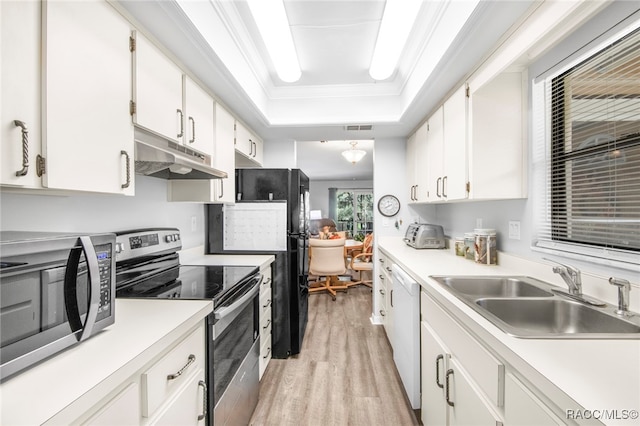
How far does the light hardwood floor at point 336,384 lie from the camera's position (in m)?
1.71

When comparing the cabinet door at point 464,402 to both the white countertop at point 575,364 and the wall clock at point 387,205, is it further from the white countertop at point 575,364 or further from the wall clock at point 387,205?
the wall clock at point 387,205

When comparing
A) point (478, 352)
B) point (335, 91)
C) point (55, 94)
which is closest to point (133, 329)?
point (55, 94)

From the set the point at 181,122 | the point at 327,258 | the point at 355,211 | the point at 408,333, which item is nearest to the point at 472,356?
the point at 408,333

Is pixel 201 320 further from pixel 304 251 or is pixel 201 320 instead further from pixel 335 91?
pixel 335 91

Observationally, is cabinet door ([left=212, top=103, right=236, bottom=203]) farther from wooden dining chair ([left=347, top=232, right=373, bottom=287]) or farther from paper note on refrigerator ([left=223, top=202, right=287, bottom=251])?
wooden dining chair ([left=347, top=232, right=373, bottom=287])

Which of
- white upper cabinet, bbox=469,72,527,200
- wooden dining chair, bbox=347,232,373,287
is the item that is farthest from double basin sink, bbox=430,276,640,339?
wooden dining chair, bbox=347,232,373,287

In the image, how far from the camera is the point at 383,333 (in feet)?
9.43

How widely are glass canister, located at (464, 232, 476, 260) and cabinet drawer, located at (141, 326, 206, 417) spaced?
1.88m

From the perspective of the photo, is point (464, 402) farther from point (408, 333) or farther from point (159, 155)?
point (159, 155)

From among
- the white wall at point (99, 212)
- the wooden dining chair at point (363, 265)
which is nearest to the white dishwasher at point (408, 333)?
the white wall at point (99, 212)

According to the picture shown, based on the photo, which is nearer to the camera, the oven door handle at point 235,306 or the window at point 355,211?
the oven door handle at point 235,306

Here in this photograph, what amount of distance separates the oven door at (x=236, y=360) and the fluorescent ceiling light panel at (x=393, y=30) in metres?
1.73

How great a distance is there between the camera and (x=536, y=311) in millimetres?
1196

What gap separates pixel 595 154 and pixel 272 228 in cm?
209
